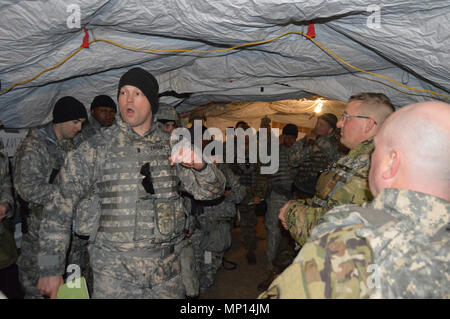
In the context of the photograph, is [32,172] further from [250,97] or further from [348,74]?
[348,74]

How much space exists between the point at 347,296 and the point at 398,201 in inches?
14.6

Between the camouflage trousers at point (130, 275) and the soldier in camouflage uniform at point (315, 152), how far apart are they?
347 centimetres

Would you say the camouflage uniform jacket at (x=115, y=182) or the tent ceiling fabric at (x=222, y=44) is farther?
the camouflage uniform jacket at (x=115, y=182)

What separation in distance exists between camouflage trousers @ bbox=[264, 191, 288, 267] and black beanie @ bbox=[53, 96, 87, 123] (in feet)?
12.8

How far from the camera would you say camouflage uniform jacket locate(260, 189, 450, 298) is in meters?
0.92

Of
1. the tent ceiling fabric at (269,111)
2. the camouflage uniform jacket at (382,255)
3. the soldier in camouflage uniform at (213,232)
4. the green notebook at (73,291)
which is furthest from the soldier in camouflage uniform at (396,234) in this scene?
the tent ceiling fabric at (269,111)

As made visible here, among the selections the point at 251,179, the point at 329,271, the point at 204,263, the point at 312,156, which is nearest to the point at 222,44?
the point at 329,271

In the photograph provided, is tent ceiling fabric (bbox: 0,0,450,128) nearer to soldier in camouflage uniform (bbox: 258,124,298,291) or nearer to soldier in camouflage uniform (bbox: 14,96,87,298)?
soldier in camouflage uniform (bbox: 14,96,87,298)

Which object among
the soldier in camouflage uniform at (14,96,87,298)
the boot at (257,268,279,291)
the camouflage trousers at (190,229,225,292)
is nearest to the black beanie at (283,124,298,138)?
the boot at (257,268,279,291)

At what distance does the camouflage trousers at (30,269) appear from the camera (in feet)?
10.6

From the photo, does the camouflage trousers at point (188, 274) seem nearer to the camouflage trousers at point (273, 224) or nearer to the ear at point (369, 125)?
the ear at point (369, 125)

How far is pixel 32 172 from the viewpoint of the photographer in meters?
3.18

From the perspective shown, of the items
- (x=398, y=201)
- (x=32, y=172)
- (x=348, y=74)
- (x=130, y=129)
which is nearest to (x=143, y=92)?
(x=130, y=129)

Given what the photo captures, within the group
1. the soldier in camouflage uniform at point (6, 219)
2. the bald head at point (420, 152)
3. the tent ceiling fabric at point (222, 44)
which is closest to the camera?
the bald head at point (420, 152)
